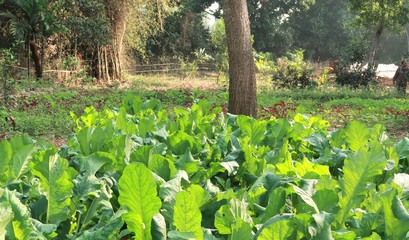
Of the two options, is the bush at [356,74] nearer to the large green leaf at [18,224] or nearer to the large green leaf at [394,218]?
the large green leaf at [394,218]

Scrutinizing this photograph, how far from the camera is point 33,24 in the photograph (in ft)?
64.1

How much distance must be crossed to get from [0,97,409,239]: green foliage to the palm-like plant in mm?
18341

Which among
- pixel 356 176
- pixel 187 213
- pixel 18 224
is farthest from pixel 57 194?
pixel 356 176

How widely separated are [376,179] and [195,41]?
35.1 meters

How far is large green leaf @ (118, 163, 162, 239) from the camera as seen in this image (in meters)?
1.11

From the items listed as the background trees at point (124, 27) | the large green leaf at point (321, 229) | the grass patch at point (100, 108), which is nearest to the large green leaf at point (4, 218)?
the large green leaf at point (321, 229)

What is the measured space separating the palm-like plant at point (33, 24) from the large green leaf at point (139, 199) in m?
19.3

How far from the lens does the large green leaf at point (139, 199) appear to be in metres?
1.11

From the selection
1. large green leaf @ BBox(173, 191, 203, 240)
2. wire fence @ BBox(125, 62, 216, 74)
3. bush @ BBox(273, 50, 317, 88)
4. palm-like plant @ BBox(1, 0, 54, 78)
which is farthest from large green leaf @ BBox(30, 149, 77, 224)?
wire fence @ BBox(125, 62, 216, 74)

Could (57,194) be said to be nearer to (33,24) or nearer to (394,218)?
(394,218)

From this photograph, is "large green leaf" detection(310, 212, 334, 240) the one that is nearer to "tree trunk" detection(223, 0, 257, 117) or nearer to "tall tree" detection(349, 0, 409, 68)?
"tree trunk" detection(223, 0, 257, 117)

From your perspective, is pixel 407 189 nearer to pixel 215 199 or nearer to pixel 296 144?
pixel 215 199

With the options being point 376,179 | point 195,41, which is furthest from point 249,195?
point 195,41

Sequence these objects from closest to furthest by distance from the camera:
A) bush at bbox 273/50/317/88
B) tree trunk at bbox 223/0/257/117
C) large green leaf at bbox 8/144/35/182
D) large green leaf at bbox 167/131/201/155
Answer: large green leaf at bbox 8/144/35/182
large green leaf at bbox 167/131/201/155
tree trunk at bbox 223/0/257/117
bush at bbox 273/50/317/88
